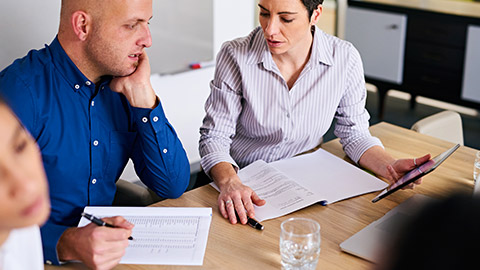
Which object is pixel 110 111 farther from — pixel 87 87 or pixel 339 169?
pixel 339 169

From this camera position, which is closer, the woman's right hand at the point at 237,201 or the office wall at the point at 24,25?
the woman's right hand at the point at 237,201

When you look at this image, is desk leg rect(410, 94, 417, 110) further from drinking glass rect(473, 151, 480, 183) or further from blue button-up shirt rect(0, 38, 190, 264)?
blue button-up shirt rect(0, 38, 190, 264)

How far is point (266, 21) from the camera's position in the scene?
1939mm

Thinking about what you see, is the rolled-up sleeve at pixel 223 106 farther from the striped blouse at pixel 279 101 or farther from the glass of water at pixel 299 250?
the glass of water at pixel 299 250

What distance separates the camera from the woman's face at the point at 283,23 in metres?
1.89

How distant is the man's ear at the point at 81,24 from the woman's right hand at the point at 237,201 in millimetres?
618

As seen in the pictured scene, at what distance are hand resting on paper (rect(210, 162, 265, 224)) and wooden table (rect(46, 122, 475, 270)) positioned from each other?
27mm

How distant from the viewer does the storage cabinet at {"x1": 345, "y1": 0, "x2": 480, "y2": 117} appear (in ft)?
14.2

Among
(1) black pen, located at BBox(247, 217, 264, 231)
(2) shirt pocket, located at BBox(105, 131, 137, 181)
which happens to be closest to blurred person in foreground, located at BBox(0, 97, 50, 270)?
(1) black pen, located at BBox(247, 217, 264, 231)

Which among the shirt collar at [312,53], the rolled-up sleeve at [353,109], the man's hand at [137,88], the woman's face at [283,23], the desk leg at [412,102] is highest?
the woman's face at [283,23]

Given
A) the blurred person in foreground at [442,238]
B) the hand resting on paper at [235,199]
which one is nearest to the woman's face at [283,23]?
the hand resting on paper at [235,199]

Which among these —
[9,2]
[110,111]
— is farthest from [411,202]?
[9,2]

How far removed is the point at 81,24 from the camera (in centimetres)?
166

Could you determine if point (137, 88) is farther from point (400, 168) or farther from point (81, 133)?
point (400, 168)
